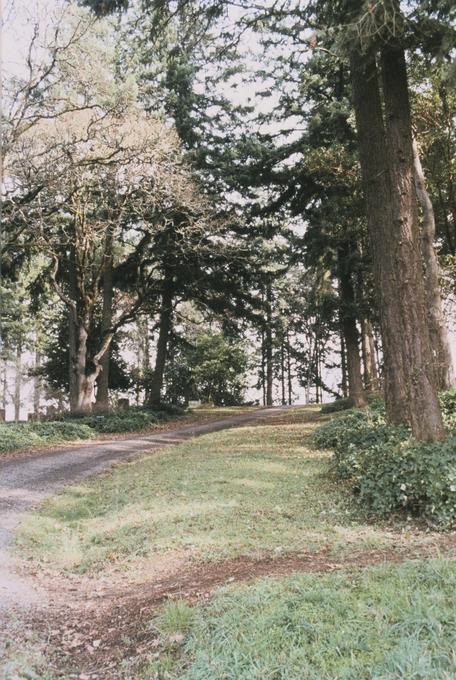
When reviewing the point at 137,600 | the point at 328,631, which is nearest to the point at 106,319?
the point at 137,600

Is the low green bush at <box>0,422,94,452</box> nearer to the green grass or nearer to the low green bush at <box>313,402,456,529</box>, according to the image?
the low green bush at <box>313,402,456,529</box>

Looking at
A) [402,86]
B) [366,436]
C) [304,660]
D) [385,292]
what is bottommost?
[304,660]

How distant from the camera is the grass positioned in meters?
5.75

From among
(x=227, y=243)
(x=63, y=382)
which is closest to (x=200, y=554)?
(x=227, y=243)

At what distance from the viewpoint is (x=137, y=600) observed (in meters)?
4.59

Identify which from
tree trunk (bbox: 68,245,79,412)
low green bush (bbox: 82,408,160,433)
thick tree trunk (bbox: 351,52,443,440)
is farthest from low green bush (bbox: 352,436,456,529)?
tree trunk (bbox: 68,245,79,412)

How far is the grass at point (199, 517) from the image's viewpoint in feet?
18.9

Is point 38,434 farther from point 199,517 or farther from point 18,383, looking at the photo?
point 18,383

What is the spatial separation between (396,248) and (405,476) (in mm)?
3154

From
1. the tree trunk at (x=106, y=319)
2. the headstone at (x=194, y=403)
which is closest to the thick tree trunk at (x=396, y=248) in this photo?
the tree trunk at (x=106, y=319)

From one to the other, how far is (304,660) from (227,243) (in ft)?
58.0

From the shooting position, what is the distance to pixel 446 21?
737 centimetres

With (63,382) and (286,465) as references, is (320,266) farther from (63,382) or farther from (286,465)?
(63,382)

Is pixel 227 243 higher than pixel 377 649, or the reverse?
pixel 227 243
